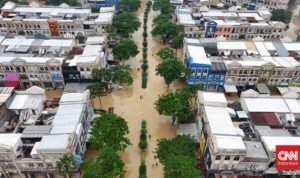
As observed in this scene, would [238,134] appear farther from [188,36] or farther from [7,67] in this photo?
[7,67]

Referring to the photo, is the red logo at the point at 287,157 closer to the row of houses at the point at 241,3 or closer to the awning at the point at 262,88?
the awning at the point at 262,88

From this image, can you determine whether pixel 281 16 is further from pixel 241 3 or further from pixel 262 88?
pixel 262 88

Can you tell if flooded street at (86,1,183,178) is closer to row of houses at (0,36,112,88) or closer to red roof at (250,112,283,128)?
row of houses at (0,36,112,88)

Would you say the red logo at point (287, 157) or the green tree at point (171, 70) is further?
the green tree at point (171, 70)

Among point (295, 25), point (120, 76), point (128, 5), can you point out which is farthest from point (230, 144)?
point (295, 25)

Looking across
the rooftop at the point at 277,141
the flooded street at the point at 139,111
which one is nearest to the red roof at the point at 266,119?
the rooftop at the point at 277,141

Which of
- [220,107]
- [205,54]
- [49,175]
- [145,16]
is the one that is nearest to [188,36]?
[205,54]
